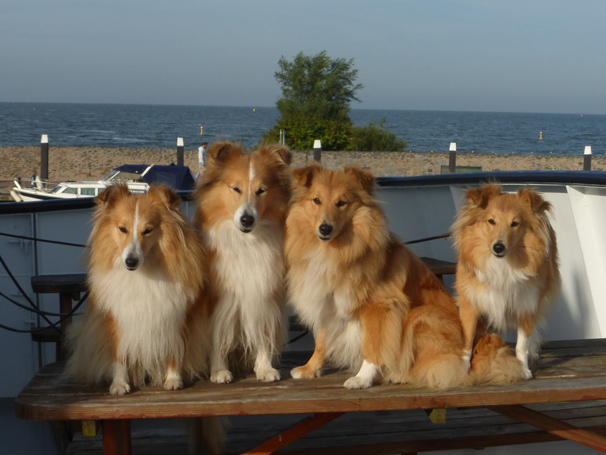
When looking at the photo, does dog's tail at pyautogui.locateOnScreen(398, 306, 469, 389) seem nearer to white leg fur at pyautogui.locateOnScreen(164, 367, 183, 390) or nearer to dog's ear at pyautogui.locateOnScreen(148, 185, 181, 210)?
white leg fur at pyautogui.locateOnScreen(164, 367, 183, 390)

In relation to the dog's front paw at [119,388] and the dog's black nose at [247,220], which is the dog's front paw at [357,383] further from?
the dog's front paw at [119,388]

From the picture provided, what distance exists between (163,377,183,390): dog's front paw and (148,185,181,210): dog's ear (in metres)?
0.87

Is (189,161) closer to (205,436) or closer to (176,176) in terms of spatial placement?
(176,176)

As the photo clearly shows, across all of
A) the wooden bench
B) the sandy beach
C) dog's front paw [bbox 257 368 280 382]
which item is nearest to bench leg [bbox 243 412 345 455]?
the wooden bench

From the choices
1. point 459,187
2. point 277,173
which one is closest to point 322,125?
point 459,187

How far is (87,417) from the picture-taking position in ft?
9.19

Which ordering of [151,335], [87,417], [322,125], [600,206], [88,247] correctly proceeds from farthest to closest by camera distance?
[322,125]
[600,206]
[88,247]
[151,335]
[87,417]

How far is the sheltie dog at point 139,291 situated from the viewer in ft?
10.2

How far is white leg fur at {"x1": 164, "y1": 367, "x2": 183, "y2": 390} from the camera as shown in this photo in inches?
124

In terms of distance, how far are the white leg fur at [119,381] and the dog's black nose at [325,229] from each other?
1190 millimetres

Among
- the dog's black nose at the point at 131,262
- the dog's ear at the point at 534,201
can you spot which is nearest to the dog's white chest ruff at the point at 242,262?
the dog's black nose at the point at 131,262

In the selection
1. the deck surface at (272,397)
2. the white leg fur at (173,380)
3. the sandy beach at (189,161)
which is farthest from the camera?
the sandy beach at (189,161)

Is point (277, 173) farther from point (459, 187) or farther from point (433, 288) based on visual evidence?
point (459, 187)

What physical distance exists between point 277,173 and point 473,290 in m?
1.21
